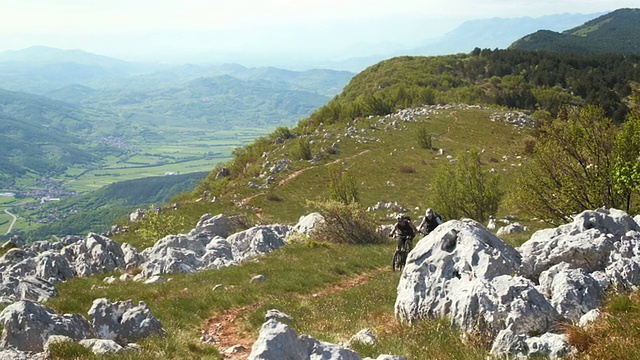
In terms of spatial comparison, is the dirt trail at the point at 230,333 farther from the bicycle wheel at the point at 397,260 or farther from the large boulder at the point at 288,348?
the bicycle wheel at the point at 397,260

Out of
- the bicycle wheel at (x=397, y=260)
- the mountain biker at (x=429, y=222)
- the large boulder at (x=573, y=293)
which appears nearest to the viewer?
the large boulder at (x=573, y=293)

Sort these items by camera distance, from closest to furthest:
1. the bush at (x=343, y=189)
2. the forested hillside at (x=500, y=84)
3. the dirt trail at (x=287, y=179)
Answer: the bush at (x=343, y=189) → the dirt trail at (x=287, y=179) → the forested hillside at (x=500, y=84)

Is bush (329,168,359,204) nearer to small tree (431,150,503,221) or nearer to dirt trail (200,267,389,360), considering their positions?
small tree (431,150,503,221)

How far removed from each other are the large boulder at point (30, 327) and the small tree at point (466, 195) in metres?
32.8

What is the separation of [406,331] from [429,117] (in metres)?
85.2

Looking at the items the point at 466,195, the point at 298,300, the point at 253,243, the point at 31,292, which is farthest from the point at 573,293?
the point at 466,195

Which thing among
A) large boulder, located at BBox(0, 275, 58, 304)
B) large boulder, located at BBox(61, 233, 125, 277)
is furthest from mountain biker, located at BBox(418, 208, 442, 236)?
large boulder, located at BBox(61, 233, 125, 277)

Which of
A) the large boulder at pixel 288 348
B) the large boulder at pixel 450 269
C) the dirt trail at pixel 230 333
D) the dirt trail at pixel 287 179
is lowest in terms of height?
the dirt trail at pixel 287 179

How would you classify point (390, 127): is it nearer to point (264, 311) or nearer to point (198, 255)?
→ point (198, 255)

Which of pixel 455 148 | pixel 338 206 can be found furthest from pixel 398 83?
pixel 338 206

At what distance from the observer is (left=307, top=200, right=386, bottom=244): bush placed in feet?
96.6

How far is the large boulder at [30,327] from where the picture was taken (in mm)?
10125

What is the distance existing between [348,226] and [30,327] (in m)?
21.2

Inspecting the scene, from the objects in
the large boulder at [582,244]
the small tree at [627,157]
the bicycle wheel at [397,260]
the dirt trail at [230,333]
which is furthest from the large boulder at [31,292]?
the small tree at [627,157]
